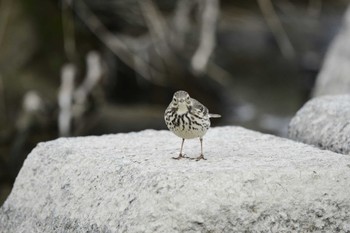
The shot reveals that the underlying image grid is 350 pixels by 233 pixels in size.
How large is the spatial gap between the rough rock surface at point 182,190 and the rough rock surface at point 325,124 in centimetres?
27

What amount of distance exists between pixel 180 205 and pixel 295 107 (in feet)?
20.2

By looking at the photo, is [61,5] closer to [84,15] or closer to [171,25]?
[84,15]

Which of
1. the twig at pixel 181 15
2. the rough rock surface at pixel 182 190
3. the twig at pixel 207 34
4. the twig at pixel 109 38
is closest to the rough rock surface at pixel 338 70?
the twig at pixel 181 15

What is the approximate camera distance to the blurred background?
8312mm

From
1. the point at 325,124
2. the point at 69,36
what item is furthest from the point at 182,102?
the point at 69,36

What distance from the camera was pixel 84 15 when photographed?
860cm

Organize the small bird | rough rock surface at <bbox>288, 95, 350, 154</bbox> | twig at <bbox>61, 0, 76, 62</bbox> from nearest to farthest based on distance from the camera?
the small bird
rough rock surface at <bbox>288, 95, 350, 154</bbox>
twig at <bbox>61, 0, 76, 62</bbox>

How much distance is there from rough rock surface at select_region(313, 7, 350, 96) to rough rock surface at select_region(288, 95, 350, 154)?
2.60 metres

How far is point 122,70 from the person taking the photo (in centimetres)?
966

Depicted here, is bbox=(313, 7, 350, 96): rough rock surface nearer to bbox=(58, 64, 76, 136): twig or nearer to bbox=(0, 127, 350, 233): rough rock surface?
bbox=(58, 64, 76, 136): twig

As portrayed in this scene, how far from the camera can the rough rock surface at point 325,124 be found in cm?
510

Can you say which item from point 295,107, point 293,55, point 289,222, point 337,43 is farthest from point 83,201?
point 293,55

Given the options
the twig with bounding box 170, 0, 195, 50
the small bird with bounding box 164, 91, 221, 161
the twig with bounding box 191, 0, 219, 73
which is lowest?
the small bird with bounding box 164, 91, 221, 161

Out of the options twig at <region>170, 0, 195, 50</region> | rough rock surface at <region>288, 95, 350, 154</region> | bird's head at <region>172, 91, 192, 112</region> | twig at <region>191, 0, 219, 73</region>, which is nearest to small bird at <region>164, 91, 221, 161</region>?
bird's head at <region>172, 91, 192, 112</region>
